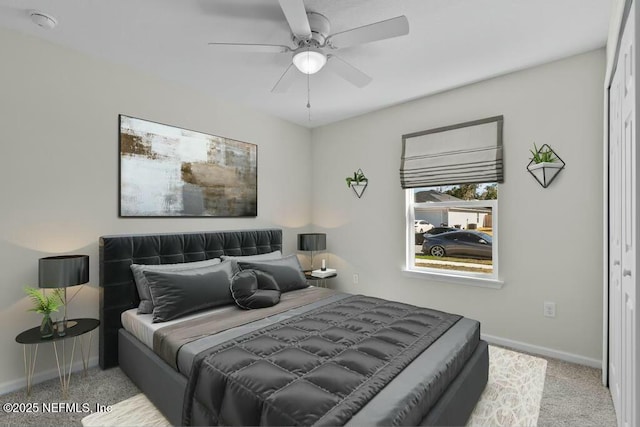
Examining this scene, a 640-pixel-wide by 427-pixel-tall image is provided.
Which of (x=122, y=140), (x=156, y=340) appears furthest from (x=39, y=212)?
(x=156, y=340)

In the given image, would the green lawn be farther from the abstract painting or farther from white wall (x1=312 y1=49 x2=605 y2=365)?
the abstract painting

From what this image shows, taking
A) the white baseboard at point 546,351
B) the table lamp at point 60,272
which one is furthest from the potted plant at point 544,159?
the table lamp at point 60,272

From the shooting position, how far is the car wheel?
3576 millimetres

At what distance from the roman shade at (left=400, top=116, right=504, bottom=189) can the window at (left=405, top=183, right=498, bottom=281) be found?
159 millimetres

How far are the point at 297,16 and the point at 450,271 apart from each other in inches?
117

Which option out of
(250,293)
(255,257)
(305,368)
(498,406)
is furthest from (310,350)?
(255,257)

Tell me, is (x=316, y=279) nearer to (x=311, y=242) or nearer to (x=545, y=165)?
(x=311, y=242)

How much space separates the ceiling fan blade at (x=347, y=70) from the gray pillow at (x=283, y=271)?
1840mm

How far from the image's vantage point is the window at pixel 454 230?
3.20 metres

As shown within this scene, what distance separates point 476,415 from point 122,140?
3.49 meters

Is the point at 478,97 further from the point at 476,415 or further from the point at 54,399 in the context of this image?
the point at 54,399

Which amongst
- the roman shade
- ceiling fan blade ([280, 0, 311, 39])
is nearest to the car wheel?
the roman shade

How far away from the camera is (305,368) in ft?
4.99

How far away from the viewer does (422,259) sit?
371 centimetres
